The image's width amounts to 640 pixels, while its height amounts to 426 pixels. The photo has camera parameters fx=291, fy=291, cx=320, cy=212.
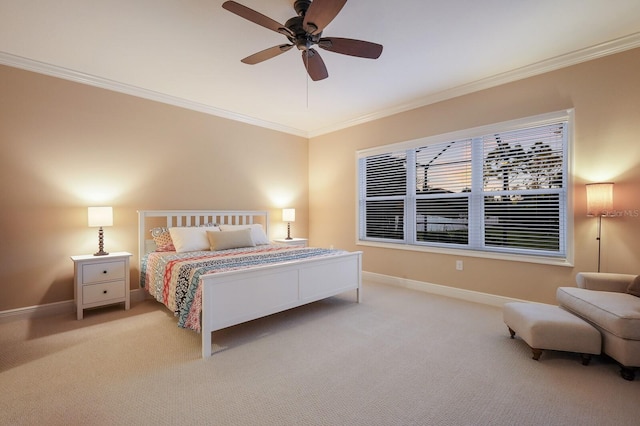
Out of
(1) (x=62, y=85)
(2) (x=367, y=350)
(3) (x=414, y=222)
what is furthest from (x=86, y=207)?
(3) (x=414, y=222)

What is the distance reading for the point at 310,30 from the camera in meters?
2.14

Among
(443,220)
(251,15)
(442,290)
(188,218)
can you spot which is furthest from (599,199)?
(188,218)

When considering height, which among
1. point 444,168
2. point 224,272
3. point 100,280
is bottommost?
point 100,280

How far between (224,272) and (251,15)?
6.31 feet

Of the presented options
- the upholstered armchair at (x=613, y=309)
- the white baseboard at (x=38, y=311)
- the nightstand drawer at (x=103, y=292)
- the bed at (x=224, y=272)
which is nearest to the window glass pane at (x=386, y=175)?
the bed at (x=224, y=272)

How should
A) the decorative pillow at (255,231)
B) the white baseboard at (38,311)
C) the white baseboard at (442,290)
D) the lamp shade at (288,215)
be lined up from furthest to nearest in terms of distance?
the lamp shade at (288,215) → the decorative pillow at (255,231) → the white baseboard at (442,290) → the white baseboard at (38,311)

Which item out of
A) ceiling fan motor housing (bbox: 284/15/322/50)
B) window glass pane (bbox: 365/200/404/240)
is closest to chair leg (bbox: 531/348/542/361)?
window glass pane (bbox: 365/200/404/240)

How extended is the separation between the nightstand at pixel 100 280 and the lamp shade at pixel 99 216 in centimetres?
37

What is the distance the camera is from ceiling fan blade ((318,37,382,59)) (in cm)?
223

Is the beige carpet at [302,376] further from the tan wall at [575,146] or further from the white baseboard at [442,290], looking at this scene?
the tan wall at [575,146]

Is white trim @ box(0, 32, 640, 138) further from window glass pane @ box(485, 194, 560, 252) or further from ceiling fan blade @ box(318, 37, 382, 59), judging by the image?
ceiling fan blade @ box(318, 37, 382, 59)

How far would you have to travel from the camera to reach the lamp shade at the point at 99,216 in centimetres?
321

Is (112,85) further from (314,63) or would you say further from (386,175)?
(386,175)

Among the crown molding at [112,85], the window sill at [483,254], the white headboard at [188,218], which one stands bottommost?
the window sill at [483,254]
